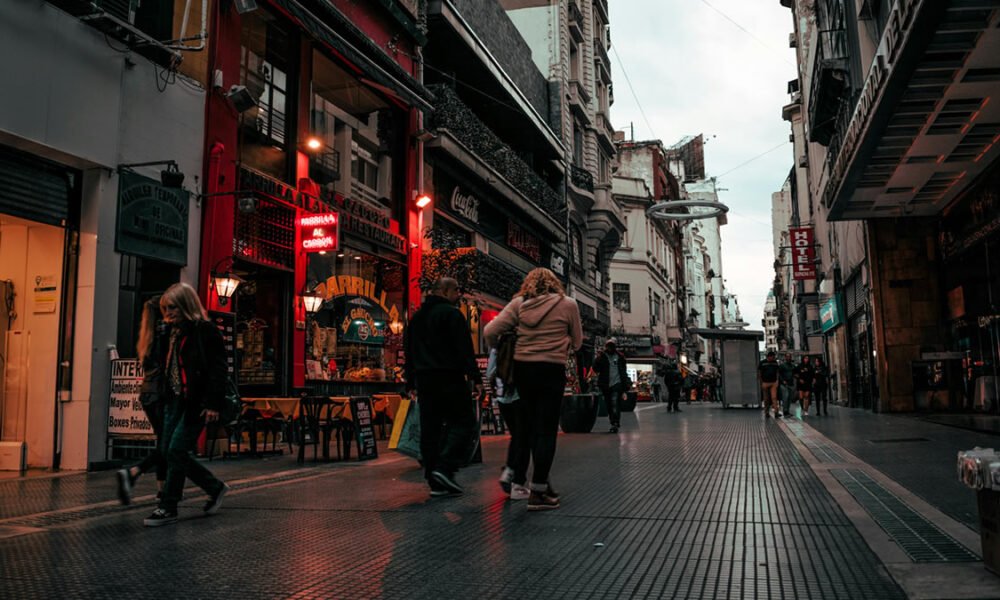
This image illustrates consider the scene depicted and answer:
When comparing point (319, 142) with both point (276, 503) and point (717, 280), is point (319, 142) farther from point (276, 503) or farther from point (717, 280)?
point (717, 280)

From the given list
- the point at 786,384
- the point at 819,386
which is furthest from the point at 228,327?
the point at 819,386

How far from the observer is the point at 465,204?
22.7 m

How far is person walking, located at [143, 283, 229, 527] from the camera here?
17.9 feet

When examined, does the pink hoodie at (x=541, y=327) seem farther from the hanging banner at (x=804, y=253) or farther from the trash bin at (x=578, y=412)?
the hanging banner at (x=804, y=253)

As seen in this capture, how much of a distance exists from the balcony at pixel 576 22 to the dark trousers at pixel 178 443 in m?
32.8

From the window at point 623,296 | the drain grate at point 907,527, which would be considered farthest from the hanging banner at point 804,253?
the drain grate at point 907,527

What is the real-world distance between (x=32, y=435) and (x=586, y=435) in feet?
27.8

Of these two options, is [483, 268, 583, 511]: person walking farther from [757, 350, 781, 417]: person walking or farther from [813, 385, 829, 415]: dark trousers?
[813, 385, 829, 415]: dark trousers

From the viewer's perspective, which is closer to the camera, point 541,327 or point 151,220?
point 541,327

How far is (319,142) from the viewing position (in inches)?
606

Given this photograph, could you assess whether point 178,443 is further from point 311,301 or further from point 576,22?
point 576,22

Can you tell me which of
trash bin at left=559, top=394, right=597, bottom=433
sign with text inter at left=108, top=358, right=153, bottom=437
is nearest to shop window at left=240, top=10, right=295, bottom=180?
sign with text inter at left=108, top=358, right=153, bottom=437

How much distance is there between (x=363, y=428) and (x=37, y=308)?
14.5 feet

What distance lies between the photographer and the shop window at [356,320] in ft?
48.6
